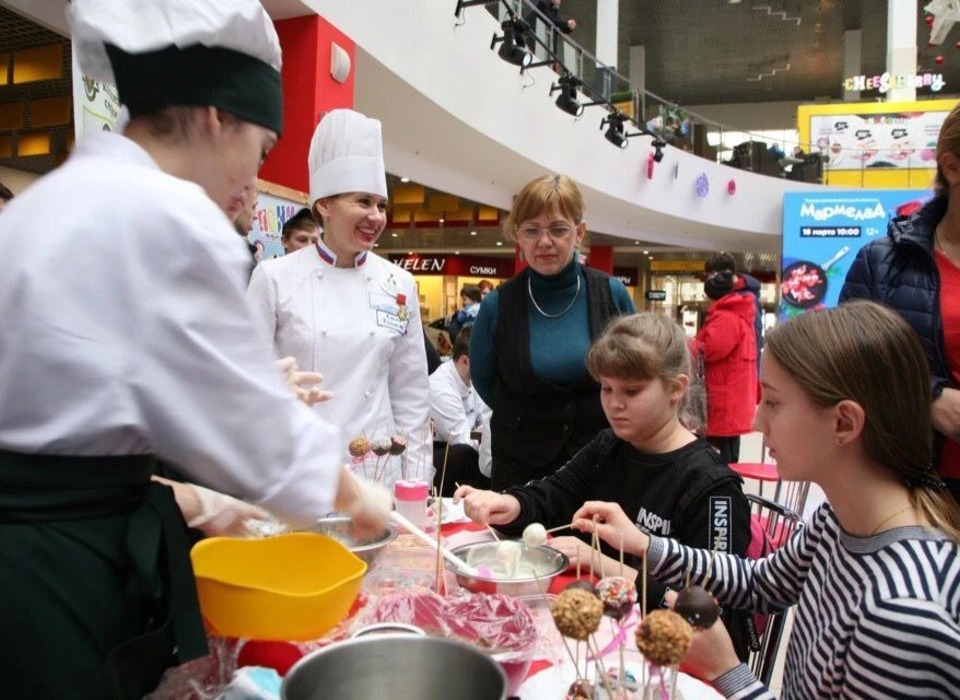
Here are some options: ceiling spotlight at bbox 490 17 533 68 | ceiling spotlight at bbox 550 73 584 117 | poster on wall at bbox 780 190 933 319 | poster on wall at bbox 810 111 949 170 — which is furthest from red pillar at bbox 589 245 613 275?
ceiling spotlight at bbox 490 17 533 68

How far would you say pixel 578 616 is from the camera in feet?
2.44

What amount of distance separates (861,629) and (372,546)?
79 centimetres

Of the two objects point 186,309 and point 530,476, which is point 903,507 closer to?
point 186,309

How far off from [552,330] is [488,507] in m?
0.82

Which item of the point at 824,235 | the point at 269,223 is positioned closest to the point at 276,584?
the point at 269,223

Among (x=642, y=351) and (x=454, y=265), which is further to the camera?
(x=454, y=265)

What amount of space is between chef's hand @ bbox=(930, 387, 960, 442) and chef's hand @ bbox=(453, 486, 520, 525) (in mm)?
978

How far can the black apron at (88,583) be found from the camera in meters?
0.78

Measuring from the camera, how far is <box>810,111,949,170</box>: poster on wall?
A: 13.2 meters

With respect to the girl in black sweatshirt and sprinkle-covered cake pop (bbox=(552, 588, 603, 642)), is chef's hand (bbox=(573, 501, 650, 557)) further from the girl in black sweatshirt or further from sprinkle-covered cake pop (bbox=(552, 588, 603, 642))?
sprinkle-covered cake pop (bbox=(552, 588, 603, 642))

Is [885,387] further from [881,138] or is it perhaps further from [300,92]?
[881,138]

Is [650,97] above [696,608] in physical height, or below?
above

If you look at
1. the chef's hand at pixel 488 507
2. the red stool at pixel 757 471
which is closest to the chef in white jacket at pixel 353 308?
the chef's hand at pixel 488 507

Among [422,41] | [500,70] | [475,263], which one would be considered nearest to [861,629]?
[422,41]
